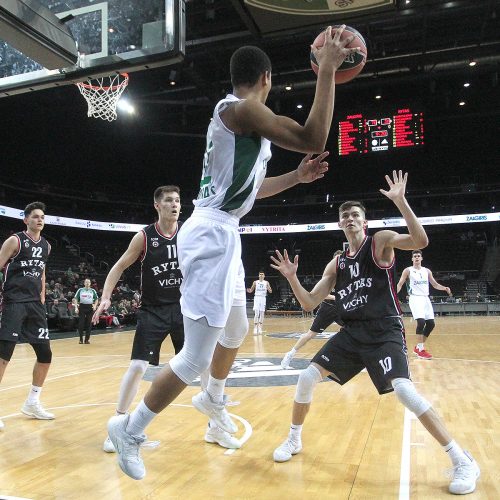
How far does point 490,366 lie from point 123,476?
276 inches

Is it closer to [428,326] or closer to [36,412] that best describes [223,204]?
[36,412]

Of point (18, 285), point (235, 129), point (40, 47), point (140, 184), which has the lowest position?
point (18, 285)

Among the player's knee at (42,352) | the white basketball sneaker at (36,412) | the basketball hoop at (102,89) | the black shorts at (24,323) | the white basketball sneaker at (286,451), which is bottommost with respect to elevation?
the white basketball sneaker at (36,412)

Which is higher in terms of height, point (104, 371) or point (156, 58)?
point (156, 58)

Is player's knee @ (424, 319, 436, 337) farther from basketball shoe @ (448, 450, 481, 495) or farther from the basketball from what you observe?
the basketball

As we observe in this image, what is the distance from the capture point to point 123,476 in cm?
320

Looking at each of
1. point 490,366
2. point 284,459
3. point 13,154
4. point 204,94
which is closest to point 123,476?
point 284,459

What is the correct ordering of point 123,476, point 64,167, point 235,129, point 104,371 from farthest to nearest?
point 64,167 < point 104,371 < point 123,476 < point 235,129

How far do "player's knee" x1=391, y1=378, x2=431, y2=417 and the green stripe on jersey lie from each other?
1637 millimetres

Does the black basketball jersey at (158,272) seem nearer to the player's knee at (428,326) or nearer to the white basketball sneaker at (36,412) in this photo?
the white basketball sneaker at (36,412)

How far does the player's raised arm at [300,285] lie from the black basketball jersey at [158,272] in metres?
0.94

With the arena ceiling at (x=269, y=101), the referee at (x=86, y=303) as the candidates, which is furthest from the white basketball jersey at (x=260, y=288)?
the arena ceiling at (x=269, y=101)

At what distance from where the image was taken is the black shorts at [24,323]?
4730mm

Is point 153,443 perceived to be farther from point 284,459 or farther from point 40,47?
point 40,47
